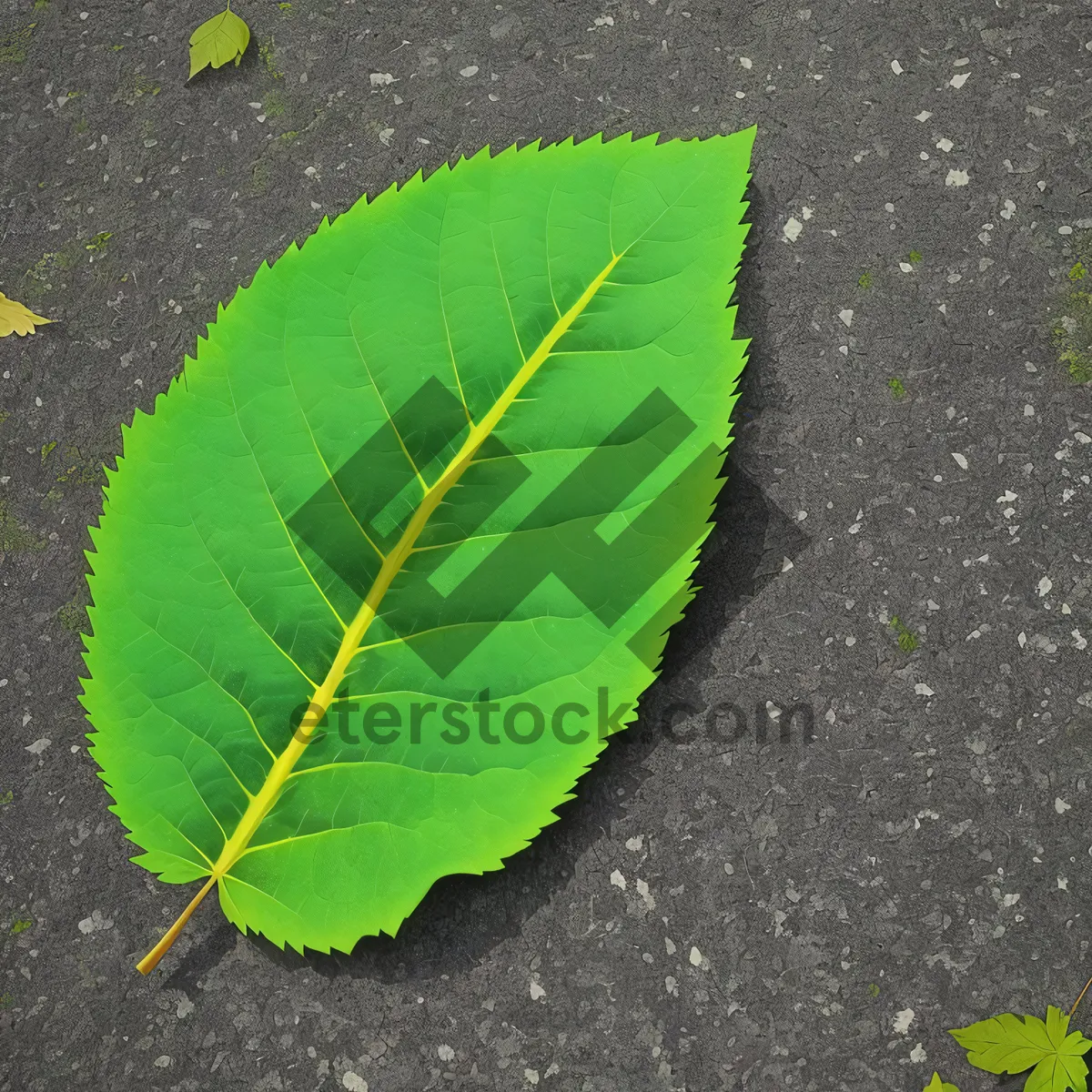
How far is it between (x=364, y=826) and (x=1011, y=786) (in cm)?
62

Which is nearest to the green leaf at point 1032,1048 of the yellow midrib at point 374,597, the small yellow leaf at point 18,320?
the yellow midrib at point 374,597

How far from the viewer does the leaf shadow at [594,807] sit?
93 cm

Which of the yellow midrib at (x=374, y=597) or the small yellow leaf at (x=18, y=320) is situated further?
the small yellow leaf at (x=18, y=320)

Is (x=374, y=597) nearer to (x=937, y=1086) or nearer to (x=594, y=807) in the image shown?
(x=594, y=807)

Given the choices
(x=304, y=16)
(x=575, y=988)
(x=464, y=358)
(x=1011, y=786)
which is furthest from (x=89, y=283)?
(x=1011, y=786)

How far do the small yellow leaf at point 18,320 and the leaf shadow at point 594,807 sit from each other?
2.24 feet

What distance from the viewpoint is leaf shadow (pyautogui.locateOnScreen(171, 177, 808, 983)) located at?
93 centimetres

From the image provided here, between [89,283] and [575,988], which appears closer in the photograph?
[575,988]

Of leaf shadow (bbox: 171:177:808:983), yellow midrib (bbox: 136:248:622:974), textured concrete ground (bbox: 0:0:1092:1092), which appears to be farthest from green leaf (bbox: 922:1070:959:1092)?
yellow midrib (bbox: 136:248:622:974)

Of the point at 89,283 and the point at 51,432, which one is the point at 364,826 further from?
the point at 89,283

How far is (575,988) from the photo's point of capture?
927mm

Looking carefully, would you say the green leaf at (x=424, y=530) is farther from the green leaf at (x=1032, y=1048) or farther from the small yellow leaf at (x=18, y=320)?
the green leaf at (x=1032, y=1048)

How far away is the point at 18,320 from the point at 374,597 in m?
0.56

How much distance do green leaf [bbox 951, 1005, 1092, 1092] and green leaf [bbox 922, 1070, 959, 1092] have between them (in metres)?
0.03
